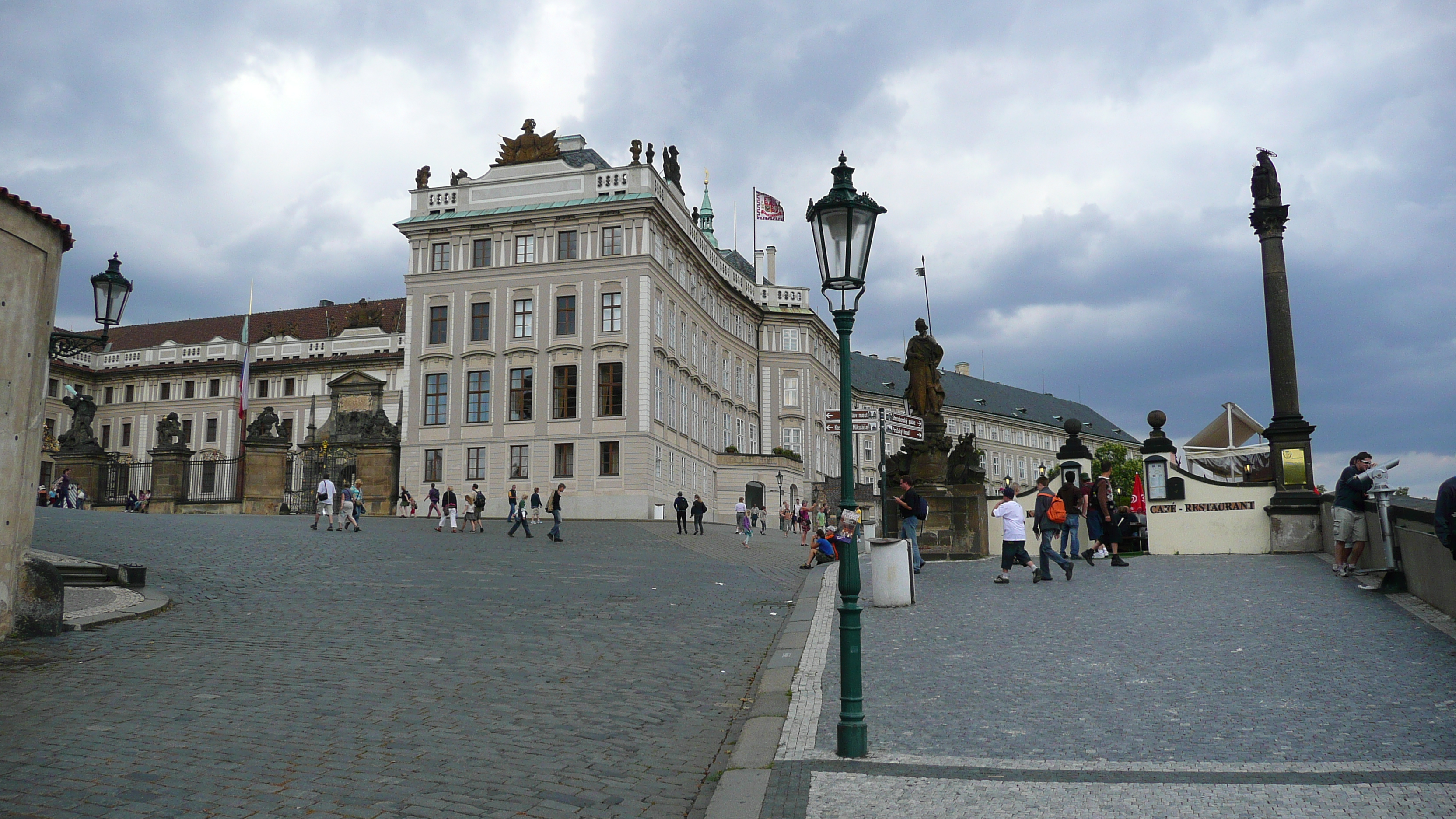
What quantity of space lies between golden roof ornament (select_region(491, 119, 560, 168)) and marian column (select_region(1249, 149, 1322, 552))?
3713 cm

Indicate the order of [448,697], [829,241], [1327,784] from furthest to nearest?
[448,697]
[829,241]
[1327,784]

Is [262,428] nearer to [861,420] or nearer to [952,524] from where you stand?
[952,524]

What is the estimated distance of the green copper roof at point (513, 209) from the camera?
50.9 m

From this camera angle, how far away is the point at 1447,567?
1123 centimetres

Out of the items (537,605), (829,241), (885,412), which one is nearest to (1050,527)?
(885,412)

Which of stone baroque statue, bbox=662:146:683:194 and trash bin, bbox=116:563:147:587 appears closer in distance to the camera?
trash bin, bbox=116:563:147:587

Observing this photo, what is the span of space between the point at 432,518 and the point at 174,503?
983cm

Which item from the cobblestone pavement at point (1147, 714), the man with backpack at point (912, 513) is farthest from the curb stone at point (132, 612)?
the man with backpack at point (912, 513)

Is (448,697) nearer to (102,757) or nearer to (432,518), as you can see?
(102,757)

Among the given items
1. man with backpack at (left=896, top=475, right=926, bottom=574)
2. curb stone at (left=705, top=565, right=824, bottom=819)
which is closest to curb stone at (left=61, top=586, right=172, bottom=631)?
curb stone at (left=705, top=565, right=824, bottom=819)

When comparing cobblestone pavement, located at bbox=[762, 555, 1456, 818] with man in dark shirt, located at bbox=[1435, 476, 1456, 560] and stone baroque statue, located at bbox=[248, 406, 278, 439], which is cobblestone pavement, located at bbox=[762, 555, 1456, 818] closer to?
man in dark shirt, located at bbox=[1435, 476, 1456, 560]

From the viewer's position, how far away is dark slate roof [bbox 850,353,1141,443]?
111688 mm

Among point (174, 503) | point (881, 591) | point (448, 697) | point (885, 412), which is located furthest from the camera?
point (174, 503)

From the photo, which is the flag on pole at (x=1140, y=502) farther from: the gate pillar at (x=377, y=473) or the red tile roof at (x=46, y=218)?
the gate pillar at (x=377, y=473)
